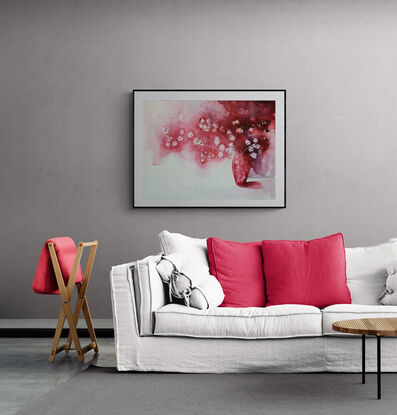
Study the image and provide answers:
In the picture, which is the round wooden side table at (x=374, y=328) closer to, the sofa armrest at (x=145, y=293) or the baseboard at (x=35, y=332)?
the sofa armrest at (x=145, y=293)

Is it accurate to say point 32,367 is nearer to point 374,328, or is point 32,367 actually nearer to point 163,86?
point 374,328

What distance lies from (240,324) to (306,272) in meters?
0.73

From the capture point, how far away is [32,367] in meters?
3.56

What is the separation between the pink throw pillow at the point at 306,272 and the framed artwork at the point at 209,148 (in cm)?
108

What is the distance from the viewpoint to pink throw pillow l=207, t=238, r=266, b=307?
375 cm

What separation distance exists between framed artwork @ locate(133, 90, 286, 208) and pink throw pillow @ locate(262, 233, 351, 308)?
1.08m

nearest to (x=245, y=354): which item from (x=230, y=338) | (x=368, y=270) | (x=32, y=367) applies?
(x=230, y=338)

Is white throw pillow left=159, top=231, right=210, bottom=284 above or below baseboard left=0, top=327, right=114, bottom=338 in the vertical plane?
above

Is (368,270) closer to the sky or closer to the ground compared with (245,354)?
closer to the sky

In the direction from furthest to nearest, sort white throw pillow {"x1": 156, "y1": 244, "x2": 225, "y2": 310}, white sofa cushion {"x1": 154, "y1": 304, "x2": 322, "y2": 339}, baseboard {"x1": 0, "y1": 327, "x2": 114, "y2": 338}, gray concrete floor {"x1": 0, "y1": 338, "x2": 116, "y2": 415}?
1. baseboard {"x1": 0, "y1": 327, "x2": 114, "y2": 338}
2. white throw pillow {"x1": 156, "y1": 244, "x2": 225, "y2": 310}
3. white sofa cushion {"x1": 154, "y1": 304, "x2": 322, "y2": 339}
4. gray concrete floor {"x1": 0, "y1": 338, "x2": 116, "y2": 415}

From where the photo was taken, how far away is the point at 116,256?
4938 mm

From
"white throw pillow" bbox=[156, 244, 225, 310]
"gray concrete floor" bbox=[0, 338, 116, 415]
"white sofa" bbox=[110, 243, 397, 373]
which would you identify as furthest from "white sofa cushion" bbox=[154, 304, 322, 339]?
"gray concrete floor" bbox=[0, 338, 116, 415]

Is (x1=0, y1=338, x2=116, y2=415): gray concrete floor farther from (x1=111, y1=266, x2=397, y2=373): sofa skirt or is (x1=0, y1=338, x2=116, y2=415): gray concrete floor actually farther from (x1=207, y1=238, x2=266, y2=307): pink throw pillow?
(x1=207, y1=238, x2=266, y2=307): pink throw pillow

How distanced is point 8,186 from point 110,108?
116 cm
